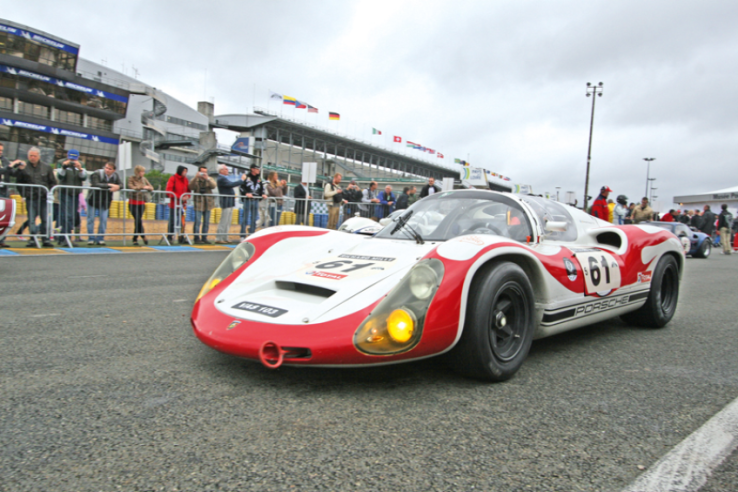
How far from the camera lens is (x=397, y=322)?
6.94ft

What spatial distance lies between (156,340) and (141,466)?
1.53 metres

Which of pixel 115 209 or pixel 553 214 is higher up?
pixel 553 214

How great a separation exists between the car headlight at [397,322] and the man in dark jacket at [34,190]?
812 centimetres

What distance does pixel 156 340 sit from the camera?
2904 mm

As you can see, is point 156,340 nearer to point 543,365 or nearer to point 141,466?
point 141,466

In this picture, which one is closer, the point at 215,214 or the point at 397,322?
the point at 397,322

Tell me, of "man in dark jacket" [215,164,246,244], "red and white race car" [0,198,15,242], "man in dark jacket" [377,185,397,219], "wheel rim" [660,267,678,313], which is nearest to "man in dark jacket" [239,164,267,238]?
"man in dark jacket" [215,164,246,244]

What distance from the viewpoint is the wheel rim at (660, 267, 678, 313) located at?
13.1ft

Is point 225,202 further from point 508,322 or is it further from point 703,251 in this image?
point 703,251

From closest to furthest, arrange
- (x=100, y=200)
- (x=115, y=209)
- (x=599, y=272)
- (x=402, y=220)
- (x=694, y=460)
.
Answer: (x=694, y=460)
(x=599, y=272)
(x=402, y=220)
(x=100, y=200)
(x=115, y=209)

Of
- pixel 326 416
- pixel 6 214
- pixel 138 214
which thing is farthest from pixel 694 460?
pixel 138 214

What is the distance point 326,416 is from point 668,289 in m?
3.40

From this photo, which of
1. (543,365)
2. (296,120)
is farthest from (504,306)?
(296,120)

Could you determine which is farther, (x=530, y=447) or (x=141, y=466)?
(x=530, y=447)
